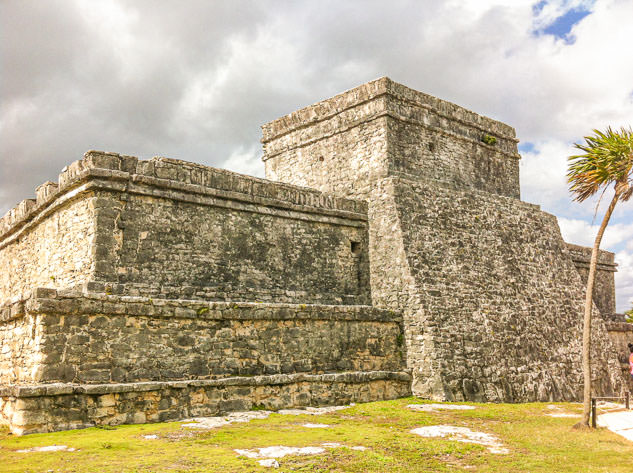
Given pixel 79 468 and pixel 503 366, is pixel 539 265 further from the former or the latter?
pixel 79 468

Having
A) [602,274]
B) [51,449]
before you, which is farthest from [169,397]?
[602,274]

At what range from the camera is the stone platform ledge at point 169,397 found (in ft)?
26.5

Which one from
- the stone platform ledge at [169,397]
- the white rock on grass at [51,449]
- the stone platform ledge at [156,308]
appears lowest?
the white rock on grass at [51,449]

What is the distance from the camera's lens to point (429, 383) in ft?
39.9

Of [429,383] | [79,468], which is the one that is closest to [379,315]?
[429,383]

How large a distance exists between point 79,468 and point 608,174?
28.4 ft

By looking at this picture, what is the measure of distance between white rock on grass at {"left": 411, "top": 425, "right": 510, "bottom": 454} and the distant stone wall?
15.4 meters

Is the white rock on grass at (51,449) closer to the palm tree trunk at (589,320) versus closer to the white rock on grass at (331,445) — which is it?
the white rock on grass at (331,445)

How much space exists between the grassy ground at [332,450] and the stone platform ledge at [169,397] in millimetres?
292

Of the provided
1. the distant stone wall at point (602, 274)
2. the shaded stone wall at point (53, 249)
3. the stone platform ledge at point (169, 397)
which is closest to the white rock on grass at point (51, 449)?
the stone platform ledge at point (169, 397)

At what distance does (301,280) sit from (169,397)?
5018 millimetres

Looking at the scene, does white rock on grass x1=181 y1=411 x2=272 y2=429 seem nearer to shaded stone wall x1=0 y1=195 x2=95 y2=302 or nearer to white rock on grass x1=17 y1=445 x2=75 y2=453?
white rock on grass x1=17 y1=445 x2=75 y2=453

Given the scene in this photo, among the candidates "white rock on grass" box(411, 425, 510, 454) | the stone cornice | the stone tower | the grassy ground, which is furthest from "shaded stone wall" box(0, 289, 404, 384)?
"white rock on grass" box(411, 425, 510, 454)

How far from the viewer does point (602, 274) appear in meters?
23.7
